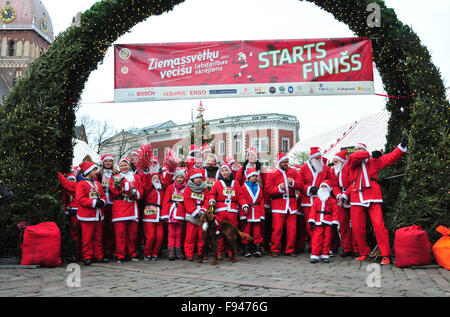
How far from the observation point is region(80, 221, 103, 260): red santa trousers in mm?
7027

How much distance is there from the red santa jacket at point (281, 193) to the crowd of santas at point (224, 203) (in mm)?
21

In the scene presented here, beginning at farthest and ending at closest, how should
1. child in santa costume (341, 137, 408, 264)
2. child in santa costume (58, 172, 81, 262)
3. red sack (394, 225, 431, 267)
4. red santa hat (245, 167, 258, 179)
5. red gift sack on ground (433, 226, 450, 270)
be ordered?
red santa hat (245, 167, 258, 179) < child in santa costume (58, 172, 81, 262) < child in santa costume (341, 137, 408, 264) < red sack (394, 225, 431, 267) < red gift sack on ground (433, 226, 450, 270)

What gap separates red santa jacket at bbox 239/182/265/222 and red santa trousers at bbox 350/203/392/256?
71.5 inches

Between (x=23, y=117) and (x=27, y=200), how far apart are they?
1511 millimetres

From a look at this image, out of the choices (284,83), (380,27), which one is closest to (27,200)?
(284,83)

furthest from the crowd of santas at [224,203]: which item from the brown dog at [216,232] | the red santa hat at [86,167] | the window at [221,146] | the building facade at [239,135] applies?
the window at [221,146]

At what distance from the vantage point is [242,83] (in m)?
8.38

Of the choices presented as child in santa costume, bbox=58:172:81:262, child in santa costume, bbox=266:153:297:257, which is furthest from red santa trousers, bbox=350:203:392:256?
child in santa costume, bbox=58:172:81:262

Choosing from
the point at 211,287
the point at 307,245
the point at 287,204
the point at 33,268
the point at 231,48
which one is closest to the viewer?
the point at 211,287

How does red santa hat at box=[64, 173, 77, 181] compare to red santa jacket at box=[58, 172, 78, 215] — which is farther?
red santa hat at box=[64, 173, 77, 181]

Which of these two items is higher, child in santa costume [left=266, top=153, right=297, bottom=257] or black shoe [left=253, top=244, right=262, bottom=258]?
child in santa costume [left=266, top=153, right=297, bottom=257]

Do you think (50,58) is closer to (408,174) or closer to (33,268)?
(33,268)

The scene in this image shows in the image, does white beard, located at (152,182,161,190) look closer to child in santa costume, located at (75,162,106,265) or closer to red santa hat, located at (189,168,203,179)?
red santa hat, located at (189,168,203,179)

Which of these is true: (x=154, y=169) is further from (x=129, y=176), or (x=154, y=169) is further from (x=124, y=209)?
(x=124, y=209)
